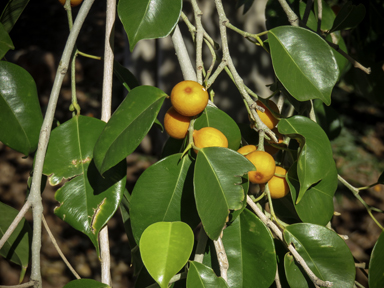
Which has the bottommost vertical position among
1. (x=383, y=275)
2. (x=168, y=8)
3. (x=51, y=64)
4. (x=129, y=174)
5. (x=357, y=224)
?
(x=357, y=224)

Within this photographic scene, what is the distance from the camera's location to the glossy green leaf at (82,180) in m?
0.65

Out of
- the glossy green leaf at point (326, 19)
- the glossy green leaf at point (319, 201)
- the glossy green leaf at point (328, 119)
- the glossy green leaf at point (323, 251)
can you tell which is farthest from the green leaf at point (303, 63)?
the glossy green leaf at point (328, 119)

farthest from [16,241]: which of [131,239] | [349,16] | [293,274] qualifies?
[349,16]

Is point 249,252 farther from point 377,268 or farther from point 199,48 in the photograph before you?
point 199,48

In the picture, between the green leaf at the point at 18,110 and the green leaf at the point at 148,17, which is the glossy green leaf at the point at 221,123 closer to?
the green leaf at the point at 148,17

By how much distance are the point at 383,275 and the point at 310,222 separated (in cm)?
18

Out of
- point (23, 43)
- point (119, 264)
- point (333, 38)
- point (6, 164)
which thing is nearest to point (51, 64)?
point (23, 43)

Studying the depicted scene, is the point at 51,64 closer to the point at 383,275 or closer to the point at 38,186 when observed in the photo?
the point at 38,186

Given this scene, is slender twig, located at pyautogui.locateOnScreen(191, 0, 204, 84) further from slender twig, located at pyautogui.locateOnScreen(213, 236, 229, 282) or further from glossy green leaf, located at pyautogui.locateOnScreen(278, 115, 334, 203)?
slender twig, located at pyautogui.locateOnScreen(213, 236, 229, 282)

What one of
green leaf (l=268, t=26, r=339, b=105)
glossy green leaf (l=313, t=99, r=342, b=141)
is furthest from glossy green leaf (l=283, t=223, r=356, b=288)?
glossy green leaf (l=313, t=99, r=342, b=141)

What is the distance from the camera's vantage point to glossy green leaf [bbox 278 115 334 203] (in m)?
0.62

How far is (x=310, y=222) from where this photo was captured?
2.29ft

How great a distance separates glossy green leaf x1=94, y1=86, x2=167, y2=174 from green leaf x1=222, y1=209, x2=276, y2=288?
0.27 meters

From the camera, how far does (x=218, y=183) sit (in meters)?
0.57
